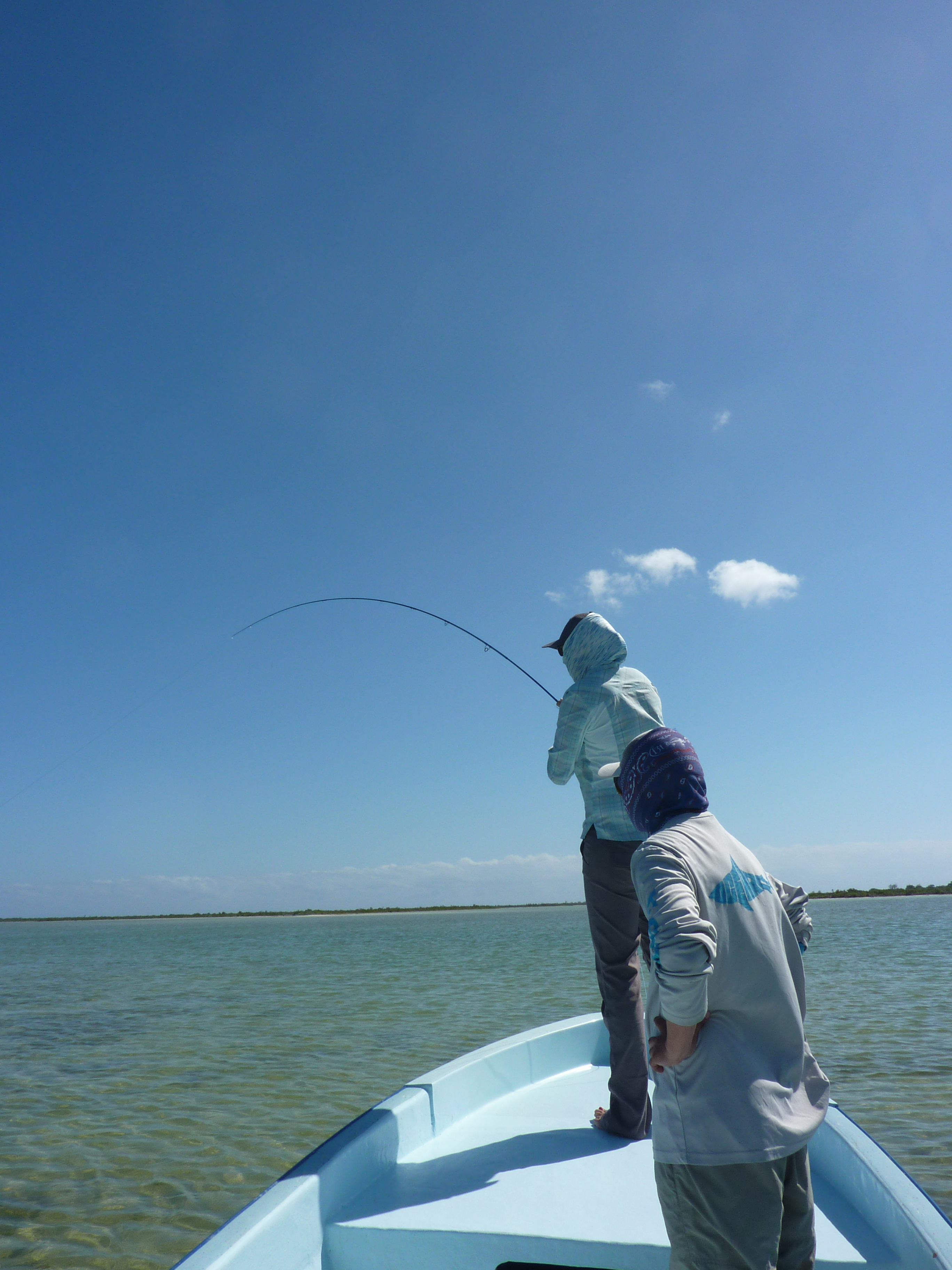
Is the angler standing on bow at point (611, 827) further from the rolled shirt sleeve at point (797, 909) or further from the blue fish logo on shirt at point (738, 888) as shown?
the blue fish logo on shirt at point (738, 888)

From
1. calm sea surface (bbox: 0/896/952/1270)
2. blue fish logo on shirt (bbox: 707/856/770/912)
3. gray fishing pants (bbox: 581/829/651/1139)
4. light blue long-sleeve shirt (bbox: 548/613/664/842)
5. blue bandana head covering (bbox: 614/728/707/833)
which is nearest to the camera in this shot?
blue fish logo on shirt (bbox: 707/856/770/912)

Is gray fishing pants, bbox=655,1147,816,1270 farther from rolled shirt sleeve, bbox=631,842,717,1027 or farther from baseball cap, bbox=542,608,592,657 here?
baseball cap, bbox=542,608,592,657

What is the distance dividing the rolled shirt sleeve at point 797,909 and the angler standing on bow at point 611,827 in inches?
42.8

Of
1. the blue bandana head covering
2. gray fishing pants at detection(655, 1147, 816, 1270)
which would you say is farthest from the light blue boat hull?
the blue bandana head covering

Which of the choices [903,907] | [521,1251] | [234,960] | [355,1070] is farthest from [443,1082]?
[903,907]

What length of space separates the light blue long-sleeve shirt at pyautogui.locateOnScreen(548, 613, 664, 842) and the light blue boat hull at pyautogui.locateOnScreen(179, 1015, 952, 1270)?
1115mm

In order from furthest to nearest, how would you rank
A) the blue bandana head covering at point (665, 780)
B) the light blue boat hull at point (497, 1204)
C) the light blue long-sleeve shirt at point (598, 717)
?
the light blue long-sleeve shirt at point (598, 717)
the light blue boat hull at point (497, 1204)
the blue bandana head covering at point (665, 780)

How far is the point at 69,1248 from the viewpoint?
3512 mm

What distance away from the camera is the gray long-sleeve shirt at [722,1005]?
4.14 ft

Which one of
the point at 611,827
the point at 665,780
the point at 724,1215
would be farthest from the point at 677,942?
the point at 611,827

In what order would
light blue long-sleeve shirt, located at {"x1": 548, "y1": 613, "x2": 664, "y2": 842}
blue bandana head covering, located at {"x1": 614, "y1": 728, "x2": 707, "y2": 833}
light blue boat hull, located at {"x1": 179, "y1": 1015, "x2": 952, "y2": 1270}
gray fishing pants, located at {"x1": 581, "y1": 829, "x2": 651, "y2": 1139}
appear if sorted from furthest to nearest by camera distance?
light blue long-sleeve shirt, located at {"x1": 548, "y1": 613, "x2": 664, "y2": 842}, gray fishing pants, located at {"x1": 581, "y1": 829, "x2": 651, "y2": 1139}, light blue boat hull, located at {"x1": 179, "y1": 1015, "x2": 952, "y2": 1270}, blue bandana head covering, located at {"x1": 614, "y1": 728, "x2": 707, "y2": 833}

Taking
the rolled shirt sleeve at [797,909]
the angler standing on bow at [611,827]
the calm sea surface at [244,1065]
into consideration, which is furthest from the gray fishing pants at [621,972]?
the calm sea surface at [244,1065]

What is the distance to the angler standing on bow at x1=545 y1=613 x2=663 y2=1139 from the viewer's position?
9.08ft

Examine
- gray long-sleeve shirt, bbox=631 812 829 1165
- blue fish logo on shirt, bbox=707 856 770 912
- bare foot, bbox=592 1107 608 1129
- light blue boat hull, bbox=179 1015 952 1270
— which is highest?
blue fish logo on shirt, bbox=707 856 770 912
